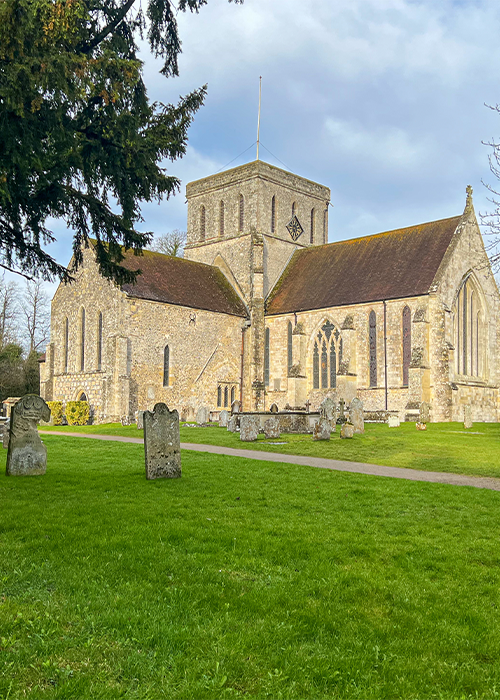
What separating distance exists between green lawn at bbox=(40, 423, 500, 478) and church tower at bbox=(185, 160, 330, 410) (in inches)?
587

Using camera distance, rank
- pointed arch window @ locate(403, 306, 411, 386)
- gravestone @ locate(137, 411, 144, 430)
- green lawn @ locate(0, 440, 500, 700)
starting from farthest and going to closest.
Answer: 1. pointed arch window @ locate(403, 306, 411, 386)
2. gravestone @ locate(137, 411, 144, 430)
3. green lawn @ locate(0, 440, 500, 700)

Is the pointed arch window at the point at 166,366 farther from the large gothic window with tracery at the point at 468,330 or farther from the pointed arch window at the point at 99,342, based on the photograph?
the large gothic window with tracery at the point at 468,330

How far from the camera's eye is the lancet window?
29.0m

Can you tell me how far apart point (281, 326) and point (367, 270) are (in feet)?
19.7

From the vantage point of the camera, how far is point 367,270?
3225 cm

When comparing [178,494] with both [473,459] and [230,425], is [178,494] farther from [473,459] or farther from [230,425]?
[230,425]

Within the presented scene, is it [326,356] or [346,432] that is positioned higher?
[326,356]

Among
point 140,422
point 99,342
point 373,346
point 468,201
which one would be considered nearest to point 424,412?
point 373,346

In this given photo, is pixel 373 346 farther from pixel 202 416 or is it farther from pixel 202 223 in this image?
pixel 202 223

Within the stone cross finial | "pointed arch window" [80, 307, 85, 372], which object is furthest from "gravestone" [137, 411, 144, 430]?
the stone cross finial

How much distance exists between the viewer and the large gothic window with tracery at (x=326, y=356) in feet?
105

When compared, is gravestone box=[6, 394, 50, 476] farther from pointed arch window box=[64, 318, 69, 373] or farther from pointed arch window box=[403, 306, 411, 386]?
pointed arch window box=[64, 318, 69, 373]

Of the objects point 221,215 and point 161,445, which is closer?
point 161,445

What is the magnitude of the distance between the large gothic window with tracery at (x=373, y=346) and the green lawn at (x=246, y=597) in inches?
857
